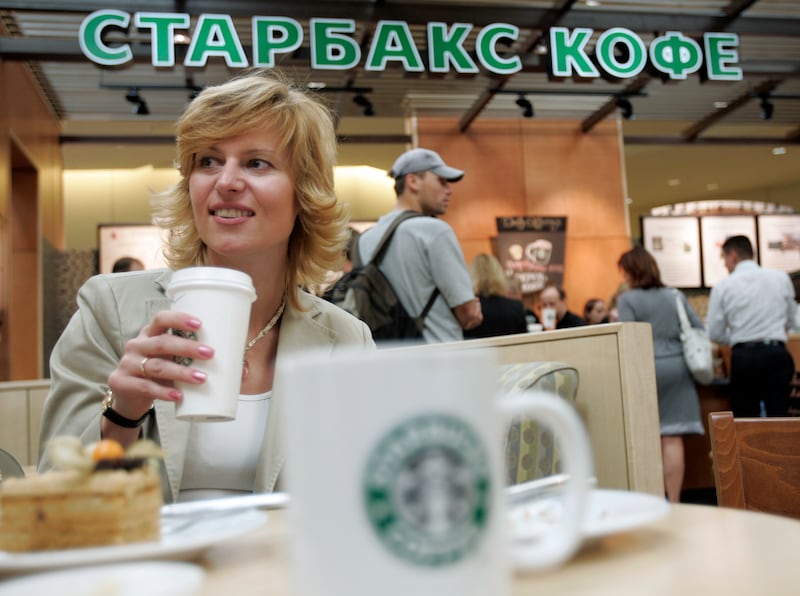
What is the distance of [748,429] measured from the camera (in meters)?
1.15

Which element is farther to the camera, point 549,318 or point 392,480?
point 549,318

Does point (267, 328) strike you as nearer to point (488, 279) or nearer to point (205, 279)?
point (205, 279)

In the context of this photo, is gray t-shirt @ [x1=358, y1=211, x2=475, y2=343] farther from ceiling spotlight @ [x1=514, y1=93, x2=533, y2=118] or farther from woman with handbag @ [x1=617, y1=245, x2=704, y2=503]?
ceiling spotlight @ [x1=514, y1=93, x2=533, y2=118]

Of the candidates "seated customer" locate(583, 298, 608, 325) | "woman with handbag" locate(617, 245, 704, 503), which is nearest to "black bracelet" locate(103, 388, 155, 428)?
"woman with handbag" locate(617, 245, 704, 503)

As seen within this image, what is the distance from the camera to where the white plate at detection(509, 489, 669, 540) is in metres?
0.57

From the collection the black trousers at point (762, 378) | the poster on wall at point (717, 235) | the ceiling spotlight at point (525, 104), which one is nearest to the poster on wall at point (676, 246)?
the poster on wall at point (717, 235)

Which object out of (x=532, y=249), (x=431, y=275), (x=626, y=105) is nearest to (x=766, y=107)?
(x=626, y=105)

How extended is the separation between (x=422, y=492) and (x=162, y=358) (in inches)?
22.3

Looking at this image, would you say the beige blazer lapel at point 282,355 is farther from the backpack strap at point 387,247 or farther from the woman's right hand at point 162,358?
the backpack strap at point 387,247

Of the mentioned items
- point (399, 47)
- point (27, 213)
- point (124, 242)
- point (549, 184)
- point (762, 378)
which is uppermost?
point (399, 47)

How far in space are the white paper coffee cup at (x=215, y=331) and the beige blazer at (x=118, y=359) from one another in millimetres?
335

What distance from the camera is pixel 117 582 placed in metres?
0.49

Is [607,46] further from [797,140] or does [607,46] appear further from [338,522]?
[338,522]

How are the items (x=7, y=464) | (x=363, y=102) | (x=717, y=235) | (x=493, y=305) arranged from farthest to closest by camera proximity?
(x=717, y=235), (x=363, y=102), (x=493, y=305), (x=7, y=464)
